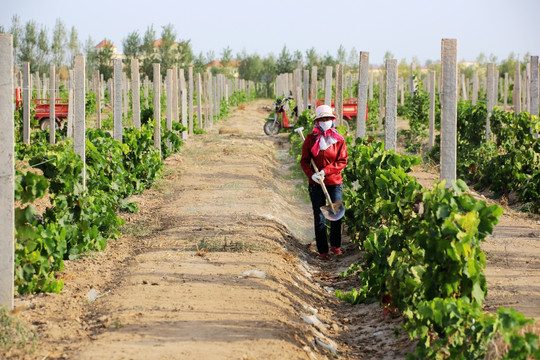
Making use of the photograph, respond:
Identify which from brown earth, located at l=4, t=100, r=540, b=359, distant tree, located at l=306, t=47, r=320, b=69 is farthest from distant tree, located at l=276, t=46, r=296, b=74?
brown earth, located at l=4, t=100, r=540, b=359

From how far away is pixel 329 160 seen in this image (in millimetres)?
8594

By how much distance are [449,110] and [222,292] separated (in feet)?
7.84

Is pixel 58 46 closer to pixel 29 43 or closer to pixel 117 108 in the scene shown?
pixel 29 43

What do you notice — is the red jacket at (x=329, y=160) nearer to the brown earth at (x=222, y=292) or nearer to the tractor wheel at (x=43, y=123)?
the brown earth at (x=222, y=292)

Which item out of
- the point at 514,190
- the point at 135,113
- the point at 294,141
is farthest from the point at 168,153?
the point at 514,190

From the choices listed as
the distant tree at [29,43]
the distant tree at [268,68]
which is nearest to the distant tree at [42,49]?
the distant tree at [29,43]

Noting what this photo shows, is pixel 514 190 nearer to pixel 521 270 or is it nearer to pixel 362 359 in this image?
pixel 521 270

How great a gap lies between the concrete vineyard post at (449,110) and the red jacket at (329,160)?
252 centimetres

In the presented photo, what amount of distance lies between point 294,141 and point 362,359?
13.4 metres

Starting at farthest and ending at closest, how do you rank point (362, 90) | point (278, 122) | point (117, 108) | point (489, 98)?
point (278, 122), point (489, 98), point (117, 108), point (362, 90)

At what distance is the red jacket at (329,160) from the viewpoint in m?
8.58

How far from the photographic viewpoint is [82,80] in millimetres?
8695

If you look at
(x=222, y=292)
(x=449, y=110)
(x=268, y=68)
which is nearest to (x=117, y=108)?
(x=222, y=292)

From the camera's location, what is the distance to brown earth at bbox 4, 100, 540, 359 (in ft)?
16.4
